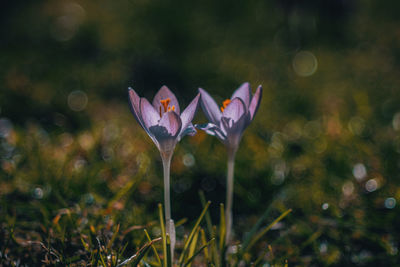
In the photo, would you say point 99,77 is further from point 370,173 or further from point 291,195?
point 370,173

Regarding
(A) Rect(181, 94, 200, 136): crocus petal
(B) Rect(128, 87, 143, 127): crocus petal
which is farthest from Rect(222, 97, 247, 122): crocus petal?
(B) Rect(128, 87, 143, 127): crocus petal

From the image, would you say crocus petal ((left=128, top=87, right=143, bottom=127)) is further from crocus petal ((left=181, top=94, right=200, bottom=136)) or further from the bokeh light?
the bokeh light

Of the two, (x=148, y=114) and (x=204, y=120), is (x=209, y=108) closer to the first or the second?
(x=148, y=114)

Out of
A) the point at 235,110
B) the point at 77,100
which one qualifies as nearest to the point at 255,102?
the point at 235,110

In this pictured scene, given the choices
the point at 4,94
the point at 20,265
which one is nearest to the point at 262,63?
the point at 4,94

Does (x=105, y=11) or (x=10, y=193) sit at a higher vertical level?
(x=105, y=11)

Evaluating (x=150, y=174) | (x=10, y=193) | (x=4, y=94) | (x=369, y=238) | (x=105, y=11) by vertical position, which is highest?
(x=105, y=11)
